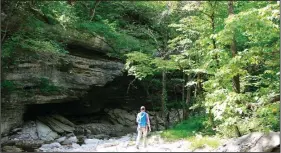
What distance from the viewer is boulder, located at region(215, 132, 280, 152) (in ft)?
30.5

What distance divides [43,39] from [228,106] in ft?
35.7

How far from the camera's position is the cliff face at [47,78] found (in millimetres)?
17328

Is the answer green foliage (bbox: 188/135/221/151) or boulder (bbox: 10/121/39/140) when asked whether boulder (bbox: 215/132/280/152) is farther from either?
boulder (bbox: 10/121/39/140)

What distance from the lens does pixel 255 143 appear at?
9.73 m

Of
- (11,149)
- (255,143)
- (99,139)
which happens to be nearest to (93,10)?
(99,139)

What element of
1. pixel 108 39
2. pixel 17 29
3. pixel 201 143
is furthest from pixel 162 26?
pixel 201 143

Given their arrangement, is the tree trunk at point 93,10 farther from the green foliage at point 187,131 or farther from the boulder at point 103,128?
the green foliage at point 187,131

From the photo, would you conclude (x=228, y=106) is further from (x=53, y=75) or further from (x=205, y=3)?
(x=53, y=75)

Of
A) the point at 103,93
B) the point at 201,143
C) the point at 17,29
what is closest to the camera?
the point at 201,143

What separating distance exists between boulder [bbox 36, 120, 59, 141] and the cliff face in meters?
1.26

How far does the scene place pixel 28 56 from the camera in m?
17.4

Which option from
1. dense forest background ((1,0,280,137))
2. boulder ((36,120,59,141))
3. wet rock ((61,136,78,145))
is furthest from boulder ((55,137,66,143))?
dense forest background ((1,0,280,137))

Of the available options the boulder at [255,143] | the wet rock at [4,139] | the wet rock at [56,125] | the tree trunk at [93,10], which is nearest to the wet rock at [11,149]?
the wet rock at [4,139]

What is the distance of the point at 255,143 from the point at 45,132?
13.1 meters
